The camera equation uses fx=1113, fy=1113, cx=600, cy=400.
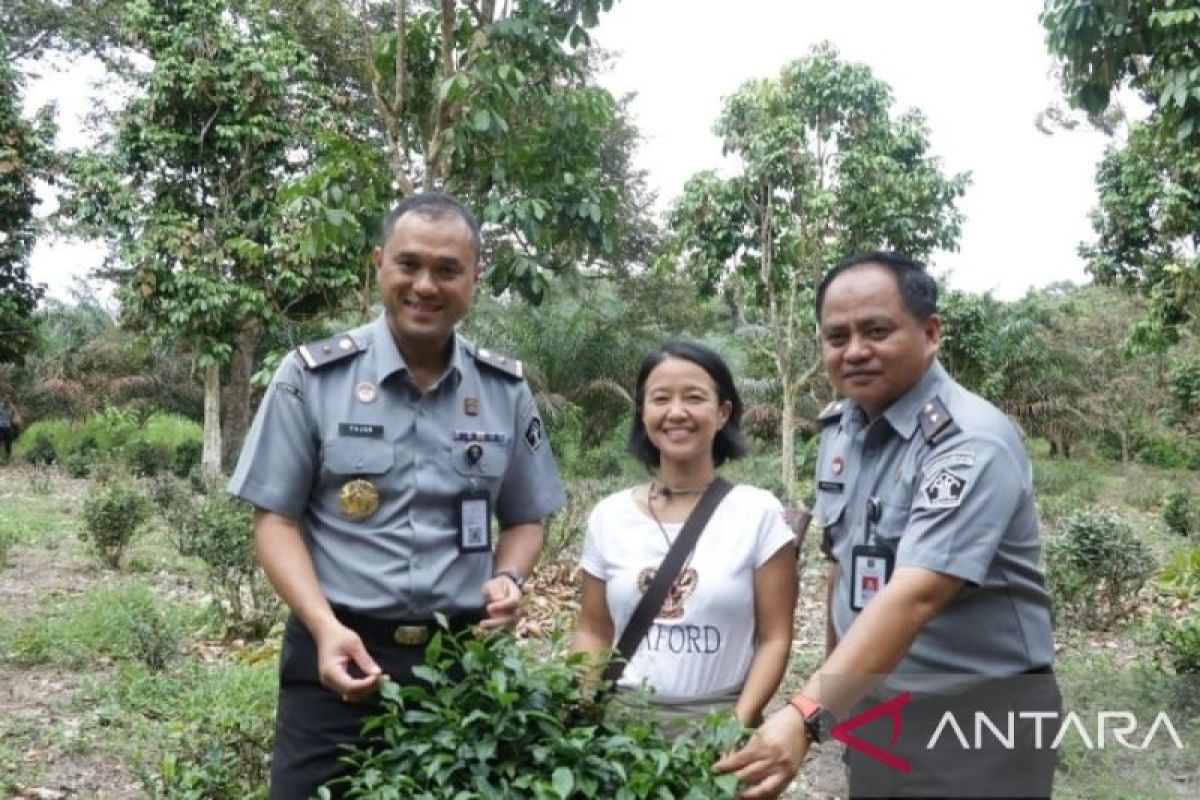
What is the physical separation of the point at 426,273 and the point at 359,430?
33cm

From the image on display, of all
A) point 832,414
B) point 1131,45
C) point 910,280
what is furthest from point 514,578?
point 1131,45

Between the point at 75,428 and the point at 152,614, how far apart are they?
13.3 meters

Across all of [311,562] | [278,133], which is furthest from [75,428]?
[311,562]

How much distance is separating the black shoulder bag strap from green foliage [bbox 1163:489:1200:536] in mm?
9959

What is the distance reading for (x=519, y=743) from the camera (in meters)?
1.70

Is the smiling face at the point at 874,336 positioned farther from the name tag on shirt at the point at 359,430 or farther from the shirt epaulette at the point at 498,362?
the name tag on shirt at the point at 359,430

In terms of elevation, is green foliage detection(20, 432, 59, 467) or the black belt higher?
green foliage detection(20, 432, 59, 467)

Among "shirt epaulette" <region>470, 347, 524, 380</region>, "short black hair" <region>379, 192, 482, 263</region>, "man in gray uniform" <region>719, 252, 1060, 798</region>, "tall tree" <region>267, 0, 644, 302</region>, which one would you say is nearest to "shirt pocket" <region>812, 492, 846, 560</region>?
"man in gray uniform" <region>719, 252, 1060, 798</region>

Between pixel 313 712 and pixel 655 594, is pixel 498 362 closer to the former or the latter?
pixel 655 594

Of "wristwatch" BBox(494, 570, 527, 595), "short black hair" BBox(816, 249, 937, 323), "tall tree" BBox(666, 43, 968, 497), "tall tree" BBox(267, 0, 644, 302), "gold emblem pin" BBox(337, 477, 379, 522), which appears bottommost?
"wristwatch" BBox(494, 570, 527, 595)

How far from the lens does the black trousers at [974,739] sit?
5.59ft

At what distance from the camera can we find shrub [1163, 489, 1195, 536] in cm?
1059

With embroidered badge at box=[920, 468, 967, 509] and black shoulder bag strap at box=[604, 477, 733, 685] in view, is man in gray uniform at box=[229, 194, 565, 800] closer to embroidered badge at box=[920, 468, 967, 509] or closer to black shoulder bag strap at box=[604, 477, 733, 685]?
black shoulder bag strap at box=[604, 477, 733, 685]

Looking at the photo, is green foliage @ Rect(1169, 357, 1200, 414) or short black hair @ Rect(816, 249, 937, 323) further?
green foliage @ Rect(1169, 357, 1200, 414)
